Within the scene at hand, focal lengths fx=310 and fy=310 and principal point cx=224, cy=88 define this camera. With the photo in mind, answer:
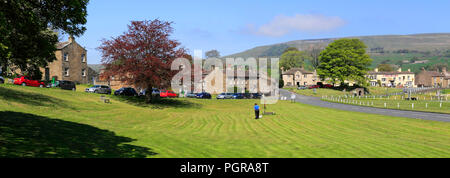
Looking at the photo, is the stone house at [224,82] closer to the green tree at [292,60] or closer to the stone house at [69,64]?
the stone house at [69,64]

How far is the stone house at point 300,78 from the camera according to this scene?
137m

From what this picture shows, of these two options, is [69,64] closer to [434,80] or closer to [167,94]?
[167,94]

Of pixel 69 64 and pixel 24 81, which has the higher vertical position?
pixel 69 64

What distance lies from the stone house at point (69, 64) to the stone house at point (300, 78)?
8973cm

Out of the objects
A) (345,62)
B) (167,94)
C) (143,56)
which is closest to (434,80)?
(345,62)

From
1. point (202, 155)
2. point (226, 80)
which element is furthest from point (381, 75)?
point (202, 155)

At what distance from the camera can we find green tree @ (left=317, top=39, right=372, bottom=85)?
96500 mm

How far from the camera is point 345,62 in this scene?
98.8 m

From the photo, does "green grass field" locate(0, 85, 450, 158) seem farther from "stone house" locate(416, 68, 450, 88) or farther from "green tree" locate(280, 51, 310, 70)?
"stone house" locate(416, 68, 450, 88)

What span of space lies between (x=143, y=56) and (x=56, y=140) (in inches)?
1079

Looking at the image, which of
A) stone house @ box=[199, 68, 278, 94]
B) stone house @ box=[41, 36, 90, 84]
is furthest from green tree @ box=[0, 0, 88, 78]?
stone house @ box=[199, 68, 278, 94]

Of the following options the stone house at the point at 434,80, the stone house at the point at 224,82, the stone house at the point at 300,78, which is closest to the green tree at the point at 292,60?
the stone house at the point at 300,78

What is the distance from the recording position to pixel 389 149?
16.1 meters
